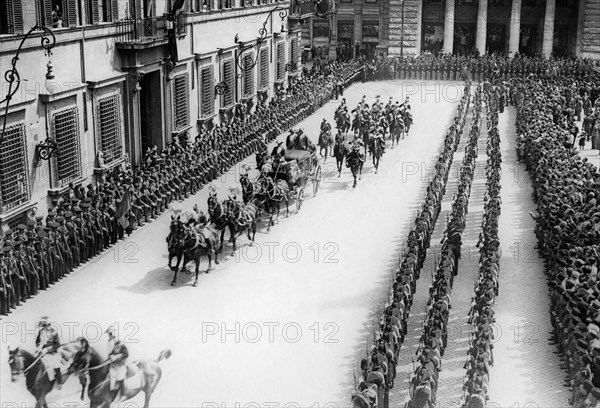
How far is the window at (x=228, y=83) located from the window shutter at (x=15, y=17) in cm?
1558

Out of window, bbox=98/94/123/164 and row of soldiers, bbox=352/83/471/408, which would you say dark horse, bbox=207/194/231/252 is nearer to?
row of soldiers, bbox=352/83/471/408

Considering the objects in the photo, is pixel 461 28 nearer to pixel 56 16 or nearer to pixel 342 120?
pixel 342 120

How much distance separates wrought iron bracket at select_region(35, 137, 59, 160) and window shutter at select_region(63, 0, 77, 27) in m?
3.43

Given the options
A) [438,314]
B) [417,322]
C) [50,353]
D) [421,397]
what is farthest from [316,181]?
[50,353]

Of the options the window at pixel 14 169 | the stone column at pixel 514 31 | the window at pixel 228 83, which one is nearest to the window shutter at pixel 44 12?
the window at pixel 14 169

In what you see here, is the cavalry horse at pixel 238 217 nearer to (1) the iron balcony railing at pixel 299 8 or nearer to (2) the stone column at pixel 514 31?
(1) the iron balcony railing at pixel 299 8

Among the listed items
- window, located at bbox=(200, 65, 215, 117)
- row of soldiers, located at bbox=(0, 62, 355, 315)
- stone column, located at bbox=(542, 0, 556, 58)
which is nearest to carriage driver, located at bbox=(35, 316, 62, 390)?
row of soldiers, located at bbox=(0, 62, 355, 315)

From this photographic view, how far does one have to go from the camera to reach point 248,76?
1577 inches

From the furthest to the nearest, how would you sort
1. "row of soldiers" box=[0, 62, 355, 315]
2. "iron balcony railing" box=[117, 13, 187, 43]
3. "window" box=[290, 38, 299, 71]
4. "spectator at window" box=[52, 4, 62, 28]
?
"window" box=[290, 38, 299, 71]
"iron balcony railing" box=[117, 13, 187, 43]
"spectator at window" box=[52, 4, 62, 28]
"row of soldiers" box=[0, 62, 355, 315]

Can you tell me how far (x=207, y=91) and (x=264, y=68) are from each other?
337 inches

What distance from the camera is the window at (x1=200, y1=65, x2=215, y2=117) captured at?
3434 centimetres

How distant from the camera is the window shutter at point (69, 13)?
77.6 feet

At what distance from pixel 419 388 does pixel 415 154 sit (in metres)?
22.2

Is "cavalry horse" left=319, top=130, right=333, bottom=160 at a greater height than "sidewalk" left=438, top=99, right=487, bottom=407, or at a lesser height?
greater
